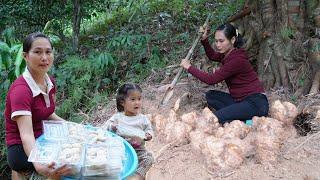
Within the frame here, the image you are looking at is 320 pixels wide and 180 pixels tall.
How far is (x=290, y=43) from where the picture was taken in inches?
154

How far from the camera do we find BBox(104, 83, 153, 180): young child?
7.29 feet

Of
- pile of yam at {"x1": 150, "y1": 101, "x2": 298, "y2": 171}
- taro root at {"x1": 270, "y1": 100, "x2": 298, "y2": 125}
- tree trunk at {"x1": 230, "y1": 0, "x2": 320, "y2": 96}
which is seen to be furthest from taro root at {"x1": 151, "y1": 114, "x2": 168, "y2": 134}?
tree trunk at {"x1": 230, "y1": 0, "x2": 320, "y2": 96}

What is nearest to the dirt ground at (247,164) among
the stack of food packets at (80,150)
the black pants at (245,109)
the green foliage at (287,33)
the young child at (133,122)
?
the black pants at (245,109)

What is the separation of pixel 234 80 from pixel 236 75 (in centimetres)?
6

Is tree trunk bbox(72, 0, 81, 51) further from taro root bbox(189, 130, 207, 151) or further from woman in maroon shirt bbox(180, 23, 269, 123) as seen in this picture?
taro root bbox(189, 130, 207, 151)

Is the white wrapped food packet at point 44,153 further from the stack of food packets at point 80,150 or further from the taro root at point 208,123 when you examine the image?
the taro root at point 208,123

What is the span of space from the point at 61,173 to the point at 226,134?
1617 millimetres

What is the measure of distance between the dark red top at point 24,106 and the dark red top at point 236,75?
1717 millimetres

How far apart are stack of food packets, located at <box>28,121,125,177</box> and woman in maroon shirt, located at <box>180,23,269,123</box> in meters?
1.70

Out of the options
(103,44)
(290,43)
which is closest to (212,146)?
(290,43)

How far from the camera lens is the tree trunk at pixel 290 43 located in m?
3.86

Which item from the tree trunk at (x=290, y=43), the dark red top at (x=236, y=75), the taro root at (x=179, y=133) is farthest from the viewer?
the tree trunk at (x=290, y=43)

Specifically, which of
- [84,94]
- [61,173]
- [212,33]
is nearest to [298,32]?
[212,33]

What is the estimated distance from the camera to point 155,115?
359 centimetres
